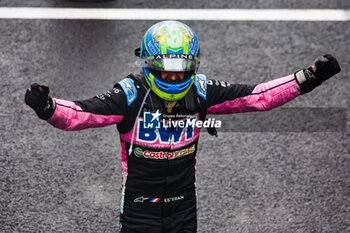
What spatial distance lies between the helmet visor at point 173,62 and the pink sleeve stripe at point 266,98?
436 millimetres

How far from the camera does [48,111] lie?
3.37 m

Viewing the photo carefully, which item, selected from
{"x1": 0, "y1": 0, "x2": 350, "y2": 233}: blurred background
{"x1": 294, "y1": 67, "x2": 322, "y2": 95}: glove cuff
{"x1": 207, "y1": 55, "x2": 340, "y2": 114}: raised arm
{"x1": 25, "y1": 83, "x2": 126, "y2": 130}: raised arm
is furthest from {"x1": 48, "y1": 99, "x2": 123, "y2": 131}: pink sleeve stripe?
{"x1": 0, "y1": 0, "x2": 350, "y2": 233}: blurred background

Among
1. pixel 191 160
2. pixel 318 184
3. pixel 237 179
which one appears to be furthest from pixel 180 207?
pixel 318 184

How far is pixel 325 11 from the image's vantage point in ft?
23.2

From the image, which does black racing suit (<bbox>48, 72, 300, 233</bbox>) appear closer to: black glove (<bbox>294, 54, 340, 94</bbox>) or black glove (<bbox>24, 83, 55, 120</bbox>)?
black glove (<bbox>294, 54, 340, 94</bbox>)

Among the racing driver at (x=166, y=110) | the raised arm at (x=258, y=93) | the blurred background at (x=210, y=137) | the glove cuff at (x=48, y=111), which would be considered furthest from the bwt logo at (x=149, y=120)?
the blurred background at (x=210, y=137)

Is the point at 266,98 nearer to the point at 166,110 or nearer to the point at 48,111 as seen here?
the point at 166,110

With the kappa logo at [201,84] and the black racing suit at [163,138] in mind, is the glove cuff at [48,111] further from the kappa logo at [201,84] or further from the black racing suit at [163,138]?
the kappa logo at [201,84]

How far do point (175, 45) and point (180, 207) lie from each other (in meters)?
1.15

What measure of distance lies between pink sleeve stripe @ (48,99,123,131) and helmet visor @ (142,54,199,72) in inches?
16.9

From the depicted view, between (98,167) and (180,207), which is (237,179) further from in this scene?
(180,207)

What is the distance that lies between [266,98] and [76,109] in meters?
1.33

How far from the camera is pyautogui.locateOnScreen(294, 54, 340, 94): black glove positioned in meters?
3.74

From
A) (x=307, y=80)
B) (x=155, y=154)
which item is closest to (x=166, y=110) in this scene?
(x=155, y=154)
